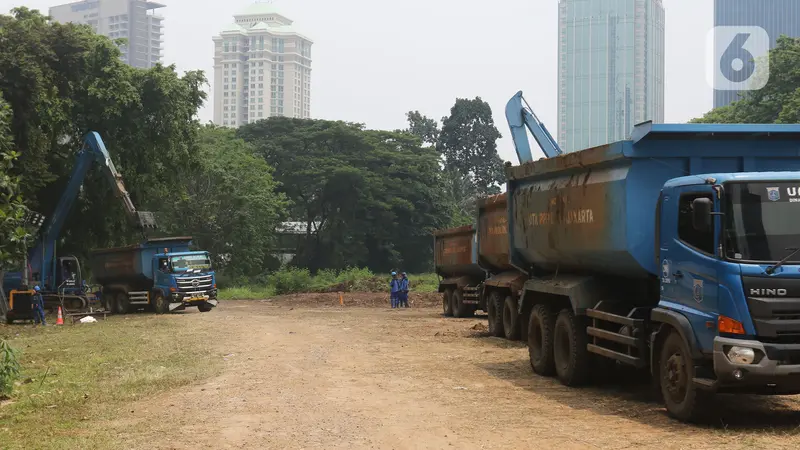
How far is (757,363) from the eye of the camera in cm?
851

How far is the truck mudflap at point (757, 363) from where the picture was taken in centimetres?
849

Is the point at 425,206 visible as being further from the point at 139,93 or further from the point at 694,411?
the point at 694,411

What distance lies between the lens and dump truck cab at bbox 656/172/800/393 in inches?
335

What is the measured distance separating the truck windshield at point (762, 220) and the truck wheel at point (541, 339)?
5203mm

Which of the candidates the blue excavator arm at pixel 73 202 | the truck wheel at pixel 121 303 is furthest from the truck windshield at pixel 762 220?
the truck wheel at pixel 121 303

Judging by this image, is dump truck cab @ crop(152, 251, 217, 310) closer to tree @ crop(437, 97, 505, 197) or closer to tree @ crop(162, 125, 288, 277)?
tree @ crop(162, 125, 288, 277)

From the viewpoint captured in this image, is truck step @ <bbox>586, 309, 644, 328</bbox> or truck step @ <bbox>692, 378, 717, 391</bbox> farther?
truck step @ <bbox>586, 309, 644, 328</bbox>

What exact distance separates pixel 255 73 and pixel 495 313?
164695 mm

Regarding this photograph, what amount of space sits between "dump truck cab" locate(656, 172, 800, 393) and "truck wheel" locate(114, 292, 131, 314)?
31.5 metres

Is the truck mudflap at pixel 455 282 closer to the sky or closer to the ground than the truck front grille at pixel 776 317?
closer to the ground

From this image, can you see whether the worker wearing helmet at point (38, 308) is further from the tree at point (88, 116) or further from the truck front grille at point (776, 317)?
the truck front grille at point (776, 317)

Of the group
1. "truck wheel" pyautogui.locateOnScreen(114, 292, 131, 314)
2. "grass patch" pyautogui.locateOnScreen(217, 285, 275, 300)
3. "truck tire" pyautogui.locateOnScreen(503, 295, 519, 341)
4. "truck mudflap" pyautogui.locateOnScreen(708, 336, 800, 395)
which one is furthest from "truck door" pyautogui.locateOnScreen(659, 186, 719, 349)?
"grass patch" pyautogui.locateOnScreen(217, 285, 275, 300)

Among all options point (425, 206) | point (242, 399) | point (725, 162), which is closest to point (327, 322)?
point (242, 399)

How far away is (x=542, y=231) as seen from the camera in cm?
1405
